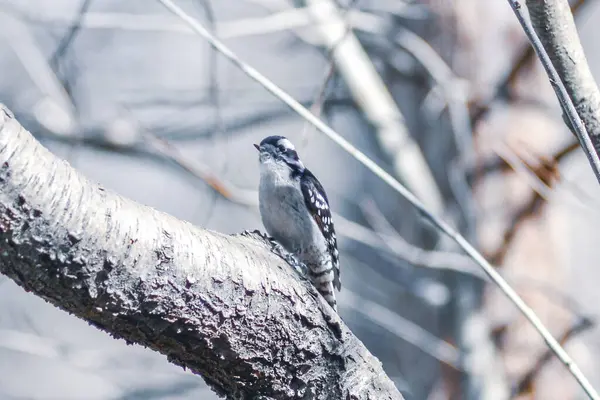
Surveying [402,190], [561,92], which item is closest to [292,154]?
[402,190]

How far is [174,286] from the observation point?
174 centimetres

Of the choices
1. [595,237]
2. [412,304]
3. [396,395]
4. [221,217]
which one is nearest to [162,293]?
[396,395]

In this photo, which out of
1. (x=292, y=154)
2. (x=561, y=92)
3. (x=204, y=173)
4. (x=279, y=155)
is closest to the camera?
(x=561, y=92)

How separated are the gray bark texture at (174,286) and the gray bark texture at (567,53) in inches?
33.5

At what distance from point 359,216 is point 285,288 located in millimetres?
7248

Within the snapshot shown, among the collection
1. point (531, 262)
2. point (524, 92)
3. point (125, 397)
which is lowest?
point (125, 397)

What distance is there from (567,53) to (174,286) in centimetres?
108

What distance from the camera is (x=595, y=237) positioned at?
1253 cm

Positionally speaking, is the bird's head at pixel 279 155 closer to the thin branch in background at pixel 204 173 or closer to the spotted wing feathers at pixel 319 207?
the spotted wing feathers at pixel 319 207

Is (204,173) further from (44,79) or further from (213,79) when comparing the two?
(44,79)

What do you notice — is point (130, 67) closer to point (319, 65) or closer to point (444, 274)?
point (319, 65)

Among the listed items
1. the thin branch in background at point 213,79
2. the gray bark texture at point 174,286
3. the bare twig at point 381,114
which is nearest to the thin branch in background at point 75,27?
the thin branch in background at point 213,79

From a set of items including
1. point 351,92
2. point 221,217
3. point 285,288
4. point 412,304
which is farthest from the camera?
point 221,217

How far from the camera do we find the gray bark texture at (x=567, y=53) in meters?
1.75
